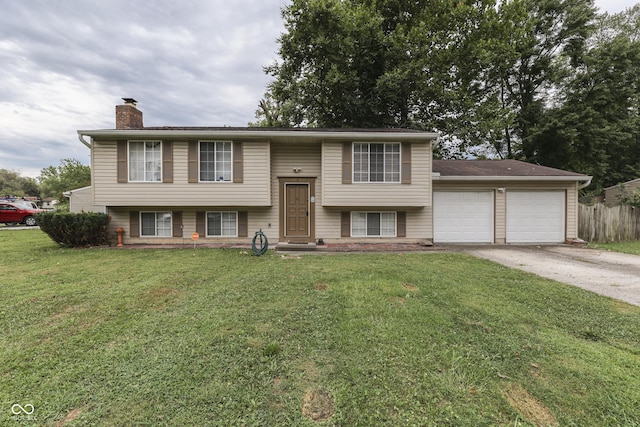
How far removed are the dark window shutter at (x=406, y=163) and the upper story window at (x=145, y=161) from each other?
26.5 ft

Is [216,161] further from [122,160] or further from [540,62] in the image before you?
[540,62]

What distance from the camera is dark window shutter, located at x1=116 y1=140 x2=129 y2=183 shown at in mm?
9016

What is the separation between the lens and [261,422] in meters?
1.86

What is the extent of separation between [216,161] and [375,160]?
533 cm

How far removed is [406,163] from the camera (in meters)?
9.30

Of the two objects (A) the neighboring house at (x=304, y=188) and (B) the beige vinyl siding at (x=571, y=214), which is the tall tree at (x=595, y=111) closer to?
(B) the beige vinyl siding at (x=571, y=214)

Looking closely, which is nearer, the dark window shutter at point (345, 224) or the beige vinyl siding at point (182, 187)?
the beige vinyl siding at point (182, 187)

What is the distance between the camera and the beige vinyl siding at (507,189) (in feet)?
32.5

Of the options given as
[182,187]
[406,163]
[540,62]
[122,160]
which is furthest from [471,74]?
[122,160]

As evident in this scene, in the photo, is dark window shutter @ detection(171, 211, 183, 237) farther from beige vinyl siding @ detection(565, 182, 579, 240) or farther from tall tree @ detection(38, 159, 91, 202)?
tall tree @ detection(38, 159, 91, 202)

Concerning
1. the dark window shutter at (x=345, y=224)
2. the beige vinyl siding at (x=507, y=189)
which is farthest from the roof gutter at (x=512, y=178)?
the dark window shutter at (x=345, y=224)

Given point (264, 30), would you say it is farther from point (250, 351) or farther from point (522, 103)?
point (522, 103)

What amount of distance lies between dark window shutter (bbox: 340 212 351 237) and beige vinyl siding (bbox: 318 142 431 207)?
2.03 feet

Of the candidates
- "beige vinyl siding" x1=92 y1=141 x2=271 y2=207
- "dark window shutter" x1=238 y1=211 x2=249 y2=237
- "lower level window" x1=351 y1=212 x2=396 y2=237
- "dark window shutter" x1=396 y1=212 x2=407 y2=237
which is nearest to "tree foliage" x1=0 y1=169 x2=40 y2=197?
"beige vinyl siding" x1=92 y1=141 x2=271 y2=207
